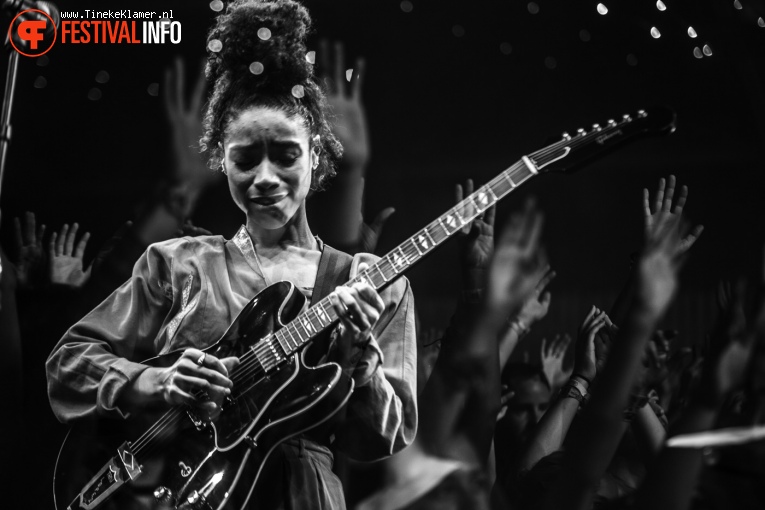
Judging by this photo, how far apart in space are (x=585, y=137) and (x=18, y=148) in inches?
76.7

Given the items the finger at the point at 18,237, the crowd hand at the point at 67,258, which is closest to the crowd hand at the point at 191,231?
the crowd hand at the point at 67,258

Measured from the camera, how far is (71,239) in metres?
2.80

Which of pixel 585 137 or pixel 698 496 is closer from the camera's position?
pixel 698 496

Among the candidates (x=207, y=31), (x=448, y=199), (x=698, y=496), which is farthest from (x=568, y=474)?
(x=207, y=31)

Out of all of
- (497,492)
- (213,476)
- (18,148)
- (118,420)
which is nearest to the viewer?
(213,476)

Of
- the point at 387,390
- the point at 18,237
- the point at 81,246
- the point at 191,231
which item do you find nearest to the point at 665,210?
the point at 387,390

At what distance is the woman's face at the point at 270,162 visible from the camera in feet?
8.18

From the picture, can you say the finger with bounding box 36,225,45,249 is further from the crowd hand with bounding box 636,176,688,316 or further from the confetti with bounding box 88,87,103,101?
the crowd hand with bounding box 636,176,688,316

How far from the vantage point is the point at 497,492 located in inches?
98.3

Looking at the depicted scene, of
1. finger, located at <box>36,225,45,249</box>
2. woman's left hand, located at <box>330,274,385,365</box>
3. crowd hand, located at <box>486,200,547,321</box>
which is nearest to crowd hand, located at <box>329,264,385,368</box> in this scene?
woman's left hand, located at <box>330,274,385,365</box>

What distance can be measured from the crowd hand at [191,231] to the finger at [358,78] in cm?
68

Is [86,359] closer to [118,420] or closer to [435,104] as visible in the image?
[118,420]

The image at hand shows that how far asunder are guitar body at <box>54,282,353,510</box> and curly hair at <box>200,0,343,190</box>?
59 cm

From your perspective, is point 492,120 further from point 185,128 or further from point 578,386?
point 185,128
